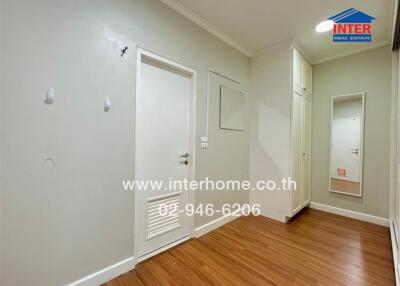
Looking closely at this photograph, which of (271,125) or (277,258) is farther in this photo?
(271,125)

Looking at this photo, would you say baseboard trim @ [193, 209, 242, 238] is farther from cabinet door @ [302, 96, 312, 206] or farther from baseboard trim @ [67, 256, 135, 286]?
cabinet door @ [302, 96, 312, 206]

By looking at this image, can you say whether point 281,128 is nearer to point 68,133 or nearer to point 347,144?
point 347,144

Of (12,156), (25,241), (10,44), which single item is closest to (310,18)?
(10,44)

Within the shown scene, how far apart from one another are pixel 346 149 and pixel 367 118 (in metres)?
0.54

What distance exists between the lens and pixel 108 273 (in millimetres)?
1523

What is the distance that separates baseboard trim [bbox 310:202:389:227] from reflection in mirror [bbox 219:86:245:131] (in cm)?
198

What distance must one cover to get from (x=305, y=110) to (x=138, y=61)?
2.69 m

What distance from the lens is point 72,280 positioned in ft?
4.45

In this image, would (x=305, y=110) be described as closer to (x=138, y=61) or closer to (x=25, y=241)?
(x=138, y=61)

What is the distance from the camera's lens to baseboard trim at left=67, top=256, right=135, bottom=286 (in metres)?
1.41

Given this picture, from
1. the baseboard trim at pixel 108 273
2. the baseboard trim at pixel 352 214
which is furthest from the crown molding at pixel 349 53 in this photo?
the baseboard trim at pixel 108 273

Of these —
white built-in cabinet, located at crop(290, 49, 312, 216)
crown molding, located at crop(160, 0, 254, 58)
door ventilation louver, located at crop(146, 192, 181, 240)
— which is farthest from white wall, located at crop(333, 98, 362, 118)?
door ventilation louver, located at crop(146, 192, 181, 240)

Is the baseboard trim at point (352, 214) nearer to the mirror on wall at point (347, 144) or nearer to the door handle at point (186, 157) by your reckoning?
the mirror on wall at point (347, 144)

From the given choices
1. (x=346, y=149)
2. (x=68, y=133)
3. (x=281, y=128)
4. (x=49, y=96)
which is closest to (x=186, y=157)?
(x=68, y=133)
